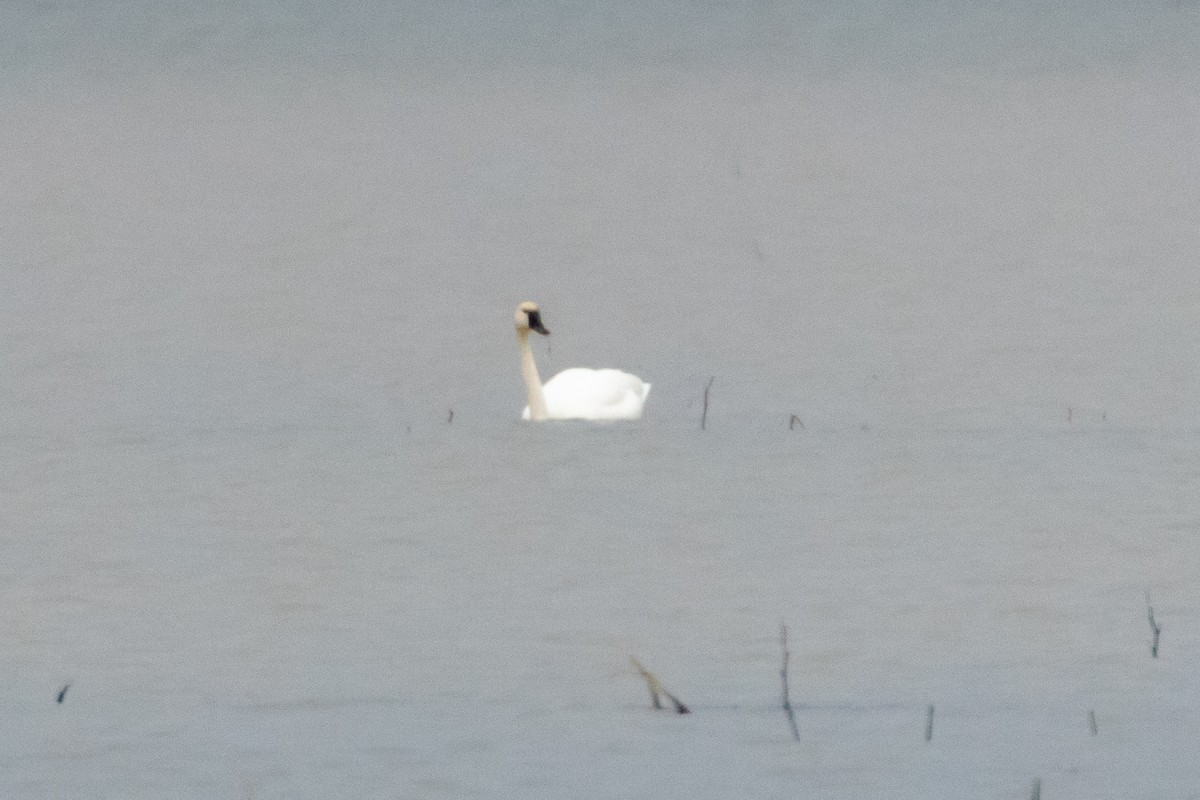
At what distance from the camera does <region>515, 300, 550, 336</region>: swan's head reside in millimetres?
9500

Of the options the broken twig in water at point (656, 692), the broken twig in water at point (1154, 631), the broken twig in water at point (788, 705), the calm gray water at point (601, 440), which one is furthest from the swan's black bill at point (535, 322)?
the broken twig in water at point (656, 692)

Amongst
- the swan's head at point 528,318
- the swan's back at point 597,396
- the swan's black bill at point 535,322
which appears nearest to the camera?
the swan's back at point 597,396

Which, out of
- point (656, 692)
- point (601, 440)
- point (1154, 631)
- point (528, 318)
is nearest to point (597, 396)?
point (601, 440)

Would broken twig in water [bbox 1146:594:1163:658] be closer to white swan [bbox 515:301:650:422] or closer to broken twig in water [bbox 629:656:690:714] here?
broken twig in water [bbox 629:656:690:714]

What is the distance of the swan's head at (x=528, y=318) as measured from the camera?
31.2ft

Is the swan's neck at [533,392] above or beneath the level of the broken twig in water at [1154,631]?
above

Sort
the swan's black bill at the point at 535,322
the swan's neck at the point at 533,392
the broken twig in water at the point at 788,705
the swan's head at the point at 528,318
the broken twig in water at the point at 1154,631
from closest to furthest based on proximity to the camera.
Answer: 1. the broken twig in water at the point at 788,705
2. the broken twig in water at the point at 1154,631
3. the swan's neck at the point at 533,392
4. the swan's head at the point at 528,318
5. the swan's black bill at the point at 535,322

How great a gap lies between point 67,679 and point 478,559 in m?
1.29

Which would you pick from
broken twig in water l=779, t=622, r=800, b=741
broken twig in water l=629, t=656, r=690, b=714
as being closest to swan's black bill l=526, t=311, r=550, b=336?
broken twig in water l=779, t=622, r=800, b=741

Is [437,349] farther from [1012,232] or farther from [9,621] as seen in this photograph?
[9,621]

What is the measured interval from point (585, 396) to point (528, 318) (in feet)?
3.11

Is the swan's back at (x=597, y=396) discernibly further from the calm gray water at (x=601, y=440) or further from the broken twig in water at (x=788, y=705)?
the broken twig in water at (x=788, y=705)

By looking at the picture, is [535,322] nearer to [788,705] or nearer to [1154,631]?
[1154,631]

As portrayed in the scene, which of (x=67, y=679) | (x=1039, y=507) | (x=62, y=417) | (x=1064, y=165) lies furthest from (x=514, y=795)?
(x=1064, y=165)
